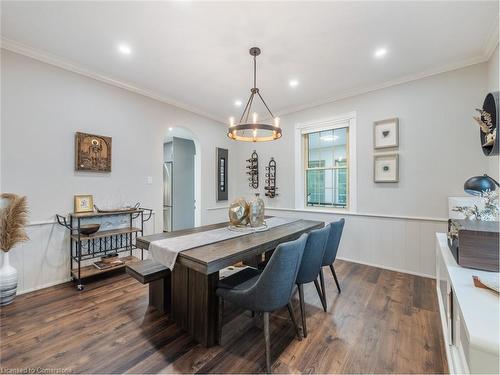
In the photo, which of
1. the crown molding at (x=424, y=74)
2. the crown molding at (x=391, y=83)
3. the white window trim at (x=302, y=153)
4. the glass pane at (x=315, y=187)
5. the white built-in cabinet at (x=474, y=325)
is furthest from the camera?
the glass pane at (x=315, y=187)

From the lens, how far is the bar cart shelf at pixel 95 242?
280 centimetres

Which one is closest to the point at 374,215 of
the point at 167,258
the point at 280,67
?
the point at 280,67

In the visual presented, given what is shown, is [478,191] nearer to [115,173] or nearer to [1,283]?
[115,173]

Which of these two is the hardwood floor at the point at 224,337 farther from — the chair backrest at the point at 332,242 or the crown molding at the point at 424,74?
the crown molding at the point at 424,74

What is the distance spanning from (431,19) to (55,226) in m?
4.71

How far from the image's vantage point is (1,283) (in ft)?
7.51

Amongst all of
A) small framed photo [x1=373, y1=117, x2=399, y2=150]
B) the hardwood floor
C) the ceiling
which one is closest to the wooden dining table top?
the hardwood floor

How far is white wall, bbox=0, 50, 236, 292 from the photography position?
100.0 inches

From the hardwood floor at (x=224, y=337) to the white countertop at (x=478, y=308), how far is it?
0.80 meters

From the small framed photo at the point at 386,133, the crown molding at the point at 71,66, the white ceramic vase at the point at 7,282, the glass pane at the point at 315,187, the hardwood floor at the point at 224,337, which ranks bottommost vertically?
the hardwood floor at the point at 224,337

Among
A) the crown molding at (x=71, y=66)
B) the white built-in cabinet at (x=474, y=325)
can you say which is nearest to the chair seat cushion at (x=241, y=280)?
the white built-in cabinet at (x=474, y=325)

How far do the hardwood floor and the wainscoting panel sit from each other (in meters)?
0.61

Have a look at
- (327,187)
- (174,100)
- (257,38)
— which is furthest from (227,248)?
(174,100)

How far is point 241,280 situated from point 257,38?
2414mm
